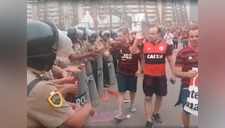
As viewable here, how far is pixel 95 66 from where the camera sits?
200 cm

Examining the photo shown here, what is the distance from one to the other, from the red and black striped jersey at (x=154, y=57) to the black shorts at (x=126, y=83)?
0.11 metres

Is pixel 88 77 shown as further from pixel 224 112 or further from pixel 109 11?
pixel 224 112

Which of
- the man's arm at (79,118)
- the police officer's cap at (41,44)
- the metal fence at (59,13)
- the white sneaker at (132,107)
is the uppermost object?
the metal fence at (59,13)

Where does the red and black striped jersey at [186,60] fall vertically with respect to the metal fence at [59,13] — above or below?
below

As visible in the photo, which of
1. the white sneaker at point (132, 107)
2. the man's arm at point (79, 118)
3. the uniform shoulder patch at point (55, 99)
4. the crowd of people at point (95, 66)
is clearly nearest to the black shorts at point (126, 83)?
the crowd of people at point (95, 66)

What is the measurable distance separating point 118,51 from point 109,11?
277 millimetres

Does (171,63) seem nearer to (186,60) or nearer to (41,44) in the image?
(186,60)

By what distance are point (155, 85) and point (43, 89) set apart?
0.76 m

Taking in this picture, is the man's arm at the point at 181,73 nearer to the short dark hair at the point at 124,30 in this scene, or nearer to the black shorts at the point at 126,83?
the black shorts at the point at 126,83

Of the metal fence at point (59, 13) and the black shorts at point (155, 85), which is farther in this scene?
the black shorts at point (155, 85)

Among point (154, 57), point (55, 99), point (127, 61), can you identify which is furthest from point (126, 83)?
point (55, 99)

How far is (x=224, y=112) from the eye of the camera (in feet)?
6.32

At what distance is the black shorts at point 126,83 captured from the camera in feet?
6.57

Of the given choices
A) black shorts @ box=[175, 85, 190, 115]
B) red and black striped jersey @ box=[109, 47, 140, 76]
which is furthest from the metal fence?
black shorts @ box=[175, 85, 190, 115]
